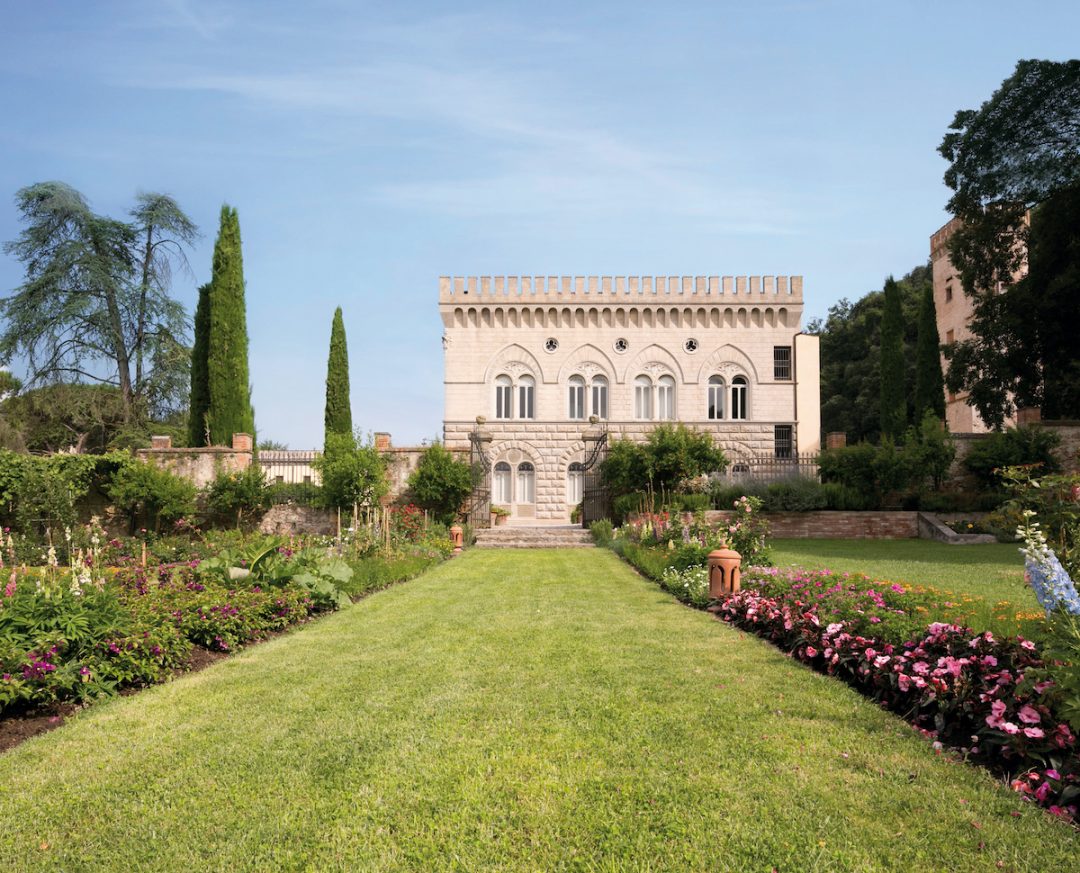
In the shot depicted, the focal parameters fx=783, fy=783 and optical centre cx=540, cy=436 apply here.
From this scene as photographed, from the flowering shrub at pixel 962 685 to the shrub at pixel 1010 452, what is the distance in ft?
48.6

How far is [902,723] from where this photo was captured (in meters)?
4.14

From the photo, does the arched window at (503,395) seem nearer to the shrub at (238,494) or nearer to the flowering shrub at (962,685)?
the shrub at (238,494)

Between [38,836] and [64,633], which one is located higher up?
[64,633]

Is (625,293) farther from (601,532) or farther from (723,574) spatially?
(723,574)

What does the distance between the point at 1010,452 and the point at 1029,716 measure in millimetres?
17348

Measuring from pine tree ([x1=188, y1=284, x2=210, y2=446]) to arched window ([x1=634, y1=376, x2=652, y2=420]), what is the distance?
47.6 feet

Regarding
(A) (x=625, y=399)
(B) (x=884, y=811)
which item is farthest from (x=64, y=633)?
(A) (x=625, y=399)

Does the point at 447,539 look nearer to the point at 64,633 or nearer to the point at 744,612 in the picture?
the point at 744,612

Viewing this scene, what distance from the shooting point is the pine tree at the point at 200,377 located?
23531 mm

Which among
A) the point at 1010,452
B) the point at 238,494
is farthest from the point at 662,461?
the point at 238,494

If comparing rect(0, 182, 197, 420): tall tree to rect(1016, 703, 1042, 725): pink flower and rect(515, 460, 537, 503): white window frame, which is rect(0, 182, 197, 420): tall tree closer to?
rect(515, 460, 537, 503): white window frame

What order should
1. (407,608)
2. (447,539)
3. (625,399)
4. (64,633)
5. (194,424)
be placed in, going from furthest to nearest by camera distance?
(625,399) → (194,424) → (447,539) → (407,608) → (64,633)

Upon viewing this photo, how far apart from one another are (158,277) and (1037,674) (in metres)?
30.8

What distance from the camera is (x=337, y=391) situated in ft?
83.8
